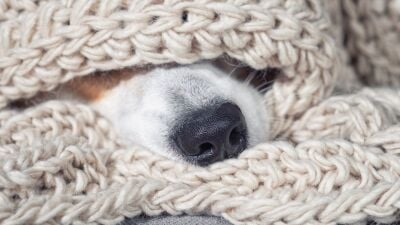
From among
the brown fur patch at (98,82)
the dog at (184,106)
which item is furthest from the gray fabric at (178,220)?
the brown fur patch at (98,82)

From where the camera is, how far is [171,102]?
1.05m

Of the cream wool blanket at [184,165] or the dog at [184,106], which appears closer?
the cream wool blanket at [184,165]

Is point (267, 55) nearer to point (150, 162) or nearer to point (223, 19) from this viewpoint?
point (223, 19)

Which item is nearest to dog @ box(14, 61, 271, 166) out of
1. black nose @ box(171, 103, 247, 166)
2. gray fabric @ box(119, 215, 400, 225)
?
black nose @ box(171, 103, 247, 166)

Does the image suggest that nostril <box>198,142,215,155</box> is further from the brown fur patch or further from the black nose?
the brown fur patch

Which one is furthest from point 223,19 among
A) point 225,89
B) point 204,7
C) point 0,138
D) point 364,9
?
point 364,9

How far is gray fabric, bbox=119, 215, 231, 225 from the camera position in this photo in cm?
90

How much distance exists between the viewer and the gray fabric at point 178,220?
897mm

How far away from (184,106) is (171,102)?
0.03 metres

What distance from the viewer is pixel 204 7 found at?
0.97 meters

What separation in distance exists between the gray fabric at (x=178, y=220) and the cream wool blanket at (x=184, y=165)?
0.02 metres

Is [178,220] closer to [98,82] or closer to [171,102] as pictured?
[171,102]

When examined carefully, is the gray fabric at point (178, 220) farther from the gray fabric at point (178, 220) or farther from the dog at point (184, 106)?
the dog at point (184, 106)

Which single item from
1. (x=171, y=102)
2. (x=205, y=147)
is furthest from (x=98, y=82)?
(x=205, y=147)
